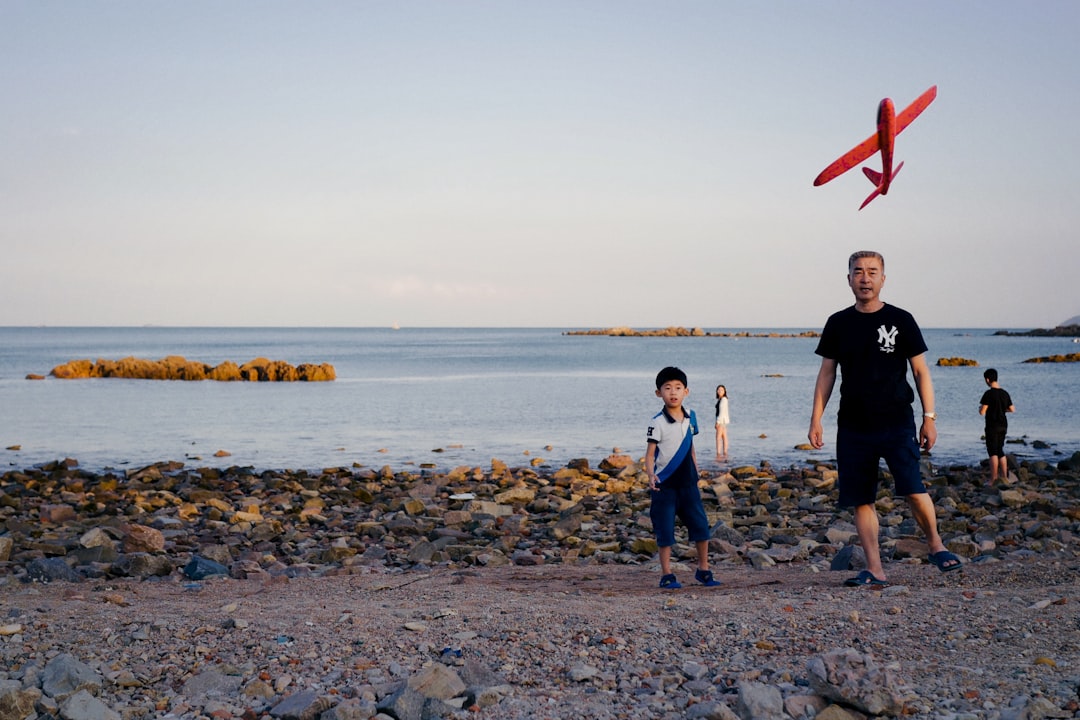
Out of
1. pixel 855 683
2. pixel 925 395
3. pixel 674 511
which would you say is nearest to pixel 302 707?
pixel 855 683

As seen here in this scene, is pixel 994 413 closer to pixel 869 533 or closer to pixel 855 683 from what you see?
pixel 869 533

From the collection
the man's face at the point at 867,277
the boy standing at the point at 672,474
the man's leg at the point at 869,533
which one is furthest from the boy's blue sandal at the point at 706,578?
the man's face at the point at 867,277

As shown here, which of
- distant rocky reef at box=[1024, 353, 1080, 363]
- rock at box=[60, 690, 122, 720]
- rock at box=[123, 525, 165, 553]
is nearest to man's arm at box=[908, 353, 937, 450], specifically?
rock at box=[60, 690, 122, 720]

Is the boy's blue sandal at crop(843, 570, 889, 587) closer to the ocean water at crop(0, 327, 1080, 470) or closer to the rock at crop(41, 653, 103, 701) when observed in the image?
the rock at crop(41, 653, 103, 701)

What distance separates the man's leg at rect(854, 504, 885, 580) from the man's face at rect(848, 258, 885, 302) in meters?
1.52

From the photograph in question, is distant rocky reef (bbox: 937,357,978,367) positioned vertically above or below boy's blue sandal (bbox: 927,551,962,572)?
below

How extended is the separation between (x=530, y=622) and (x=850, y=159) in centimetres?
796

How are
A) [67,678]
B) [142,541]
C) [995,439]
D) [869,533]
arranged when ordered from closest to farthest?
[67,678] → [869,533] → [142,541] → [995,439]

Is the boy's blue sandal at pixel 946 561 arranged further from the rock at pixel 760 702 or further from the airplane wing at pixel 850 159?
the airplane wing at pixel 850 159

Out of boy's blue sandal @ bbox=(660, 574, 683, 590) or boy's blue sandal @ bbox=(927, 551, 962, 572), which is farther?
boy's blue sandal @ bbox=(660, 574, 683, 590)

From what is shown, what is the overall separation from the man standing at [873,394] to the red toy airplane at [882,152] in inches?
172

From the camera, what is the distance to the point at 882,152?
11.1 m

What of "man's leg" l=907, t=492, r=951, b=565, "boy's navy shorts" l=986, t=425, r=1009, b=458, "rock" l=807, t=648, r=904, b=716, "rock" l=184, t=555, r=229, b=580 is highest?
"man's leg" l=907, t=492, r=951, b=565

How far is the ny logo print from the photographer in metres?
6.36
